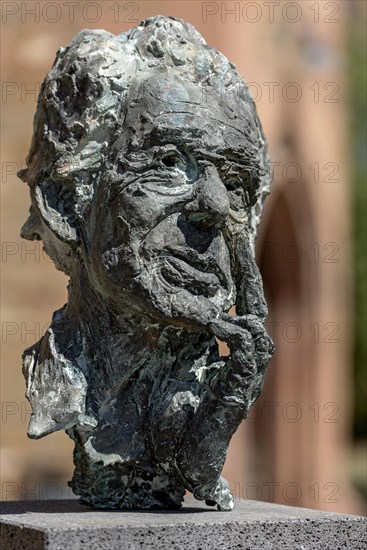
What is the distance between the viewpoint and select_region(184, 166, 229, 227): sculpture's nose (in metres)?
2.99

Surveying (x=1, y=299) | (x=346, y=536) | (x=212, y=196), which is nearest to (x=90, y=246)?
(x=212, y=196)

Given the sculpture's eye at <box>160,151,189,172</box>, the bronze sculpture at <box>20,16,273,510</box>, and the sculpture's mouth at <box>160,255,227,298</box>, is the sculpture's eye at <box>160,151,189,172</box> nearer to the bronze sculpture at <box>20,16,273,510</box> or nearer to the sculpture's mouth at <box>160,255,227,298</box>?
→ the bronze sculpture at <box>20,16,273,510</box>

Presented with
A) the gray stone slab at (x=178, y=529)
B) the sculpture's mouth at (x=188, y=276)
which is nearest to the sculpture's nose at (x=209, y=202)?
the sculpture's mouth at (x=188, y=276)

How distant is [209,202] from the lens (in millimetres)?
2990

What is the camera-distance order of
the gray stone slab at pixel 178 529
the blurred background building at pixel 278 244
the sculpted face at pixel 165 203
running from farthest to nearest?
the blurred background building at pixel 278 244
the sculpted face at pixel 165 203
the gray stone slab at pixel 178 529

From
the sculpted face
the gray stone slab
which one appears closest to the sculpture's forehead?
the sculpted face

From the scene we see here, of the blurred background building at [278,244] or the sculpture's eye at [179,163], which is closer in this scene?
the sculpture's eye at [179,163]

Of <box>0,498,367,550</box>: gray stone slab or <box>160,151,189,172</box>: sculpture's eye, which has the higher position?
<box>160,151,189,172</box>: sculpture's eye

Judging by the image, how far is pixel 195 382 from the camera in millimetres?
3080

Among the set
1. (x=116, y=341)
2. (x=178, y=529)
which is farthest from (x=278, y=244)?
(x=178, y=529)

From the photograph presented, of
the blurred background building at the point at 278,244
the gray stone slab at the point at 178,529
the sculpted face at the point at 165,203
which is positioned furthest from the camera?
the blurred background building at the point at 278,244

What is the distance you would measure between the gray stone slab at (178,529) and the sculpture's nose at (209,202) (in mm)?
720

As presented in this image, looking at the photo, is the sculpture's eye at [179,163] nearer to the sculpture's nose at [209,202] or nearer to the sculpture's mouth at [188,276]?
the sculpture's nose at [209,202]

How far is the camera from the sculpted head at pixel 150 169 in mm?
2980
